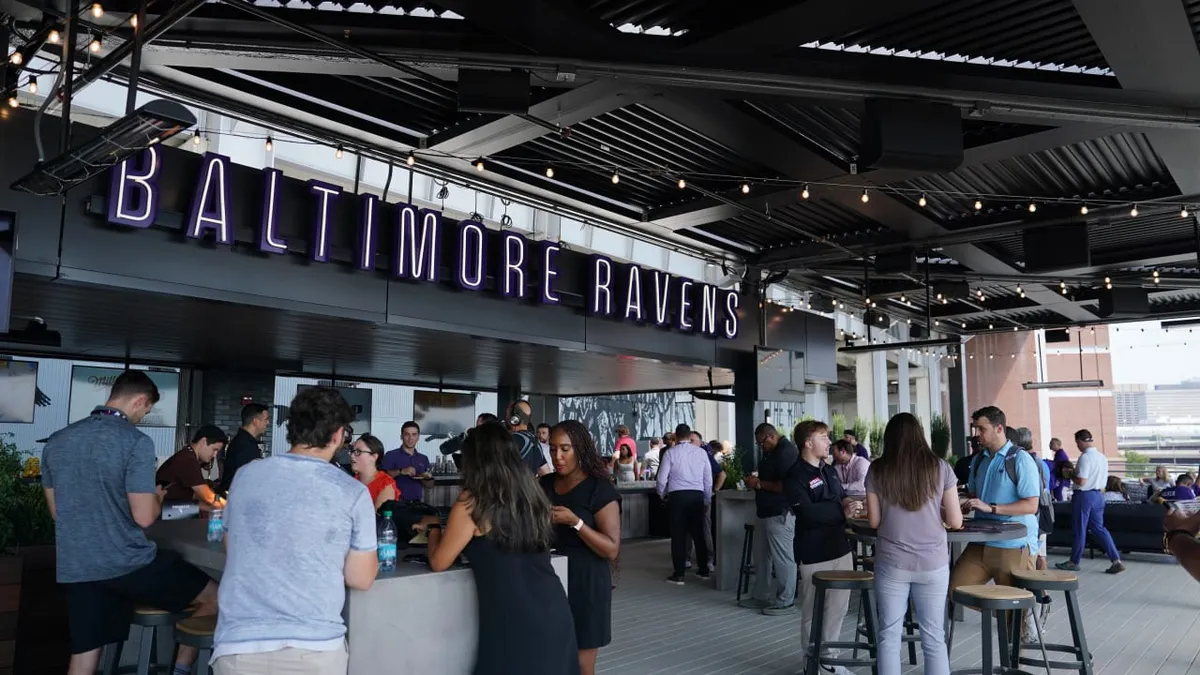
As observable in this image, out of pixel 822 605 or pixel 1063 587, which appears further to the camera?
pixel 822 605

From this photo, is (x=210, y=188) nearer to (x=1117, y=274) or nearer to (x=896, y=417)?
(x=896, y=417)

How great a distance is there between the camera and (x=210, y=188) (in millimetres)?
6066

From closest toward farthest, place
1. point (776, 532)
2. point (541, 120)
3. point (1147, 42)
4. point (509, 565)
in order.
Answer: point (509, 565) < point (1147, 42) < point (541, 120) < point (776, 532)

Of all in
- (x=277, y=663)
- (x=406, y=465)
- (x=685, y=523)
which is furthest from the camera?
(x=685, y=523)

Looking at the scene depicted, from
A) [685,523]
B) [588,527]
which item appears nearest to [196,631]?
[588,527]

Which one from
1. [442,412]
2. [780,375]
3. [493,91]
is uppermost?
[493,91]

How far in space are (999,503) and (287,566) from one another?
420cm

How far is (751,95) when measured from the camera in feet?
20.3

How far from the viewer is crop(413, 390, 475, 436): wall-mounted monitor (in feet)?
46.0

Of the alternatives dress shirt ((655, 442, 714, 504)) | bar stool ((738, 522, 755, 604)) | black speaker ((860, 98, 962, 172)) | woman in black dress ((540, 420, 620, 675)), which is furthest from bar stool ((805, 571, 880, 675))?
dress shirt ((655, 442, 714, 504))

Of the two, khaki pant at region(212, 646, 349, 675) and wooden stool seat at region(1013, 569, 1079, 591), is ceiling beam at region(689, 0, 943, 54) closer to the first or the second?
wooden stool seat at region(1013, 569, 1079, 591)

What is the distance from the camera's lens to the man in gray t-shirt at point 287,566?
239cm

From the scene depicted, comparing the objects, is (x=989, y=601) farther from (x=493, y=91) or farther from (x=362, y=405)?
(x=362, y=405)

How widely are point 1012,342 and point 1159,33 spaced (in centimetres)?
1748
